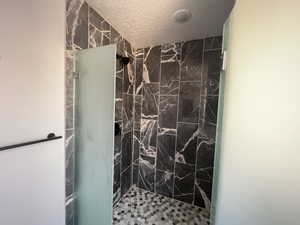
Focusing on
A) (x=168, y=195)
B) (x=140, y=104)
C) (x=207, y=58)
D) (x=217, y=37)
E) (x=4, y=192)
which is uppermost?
(x=217, y=37)

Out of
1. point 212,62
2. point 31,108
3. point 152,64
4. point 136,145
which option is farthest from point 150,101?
point 31,108

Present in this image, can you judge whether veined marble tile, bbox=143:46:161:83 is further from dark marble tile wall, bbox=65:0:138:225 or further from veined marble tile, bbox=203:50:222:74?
veined marble tile, bbox=203:50:222:74

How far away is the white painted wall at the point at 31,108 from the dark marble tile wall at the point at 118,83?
2.5 inches

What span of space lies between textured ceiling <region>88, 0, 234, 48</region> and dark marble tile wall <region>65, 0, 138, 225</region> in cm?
13

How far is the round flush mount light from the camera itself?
1.38 meters

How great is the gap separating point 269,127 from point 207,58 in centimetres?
141

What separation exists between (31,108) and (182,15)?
163 cm

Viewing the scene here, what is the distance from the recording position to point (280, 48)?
0.56 metres

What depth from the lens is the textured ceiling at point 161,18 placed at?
51.0 inches

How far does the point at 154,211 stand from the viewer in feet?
5.72

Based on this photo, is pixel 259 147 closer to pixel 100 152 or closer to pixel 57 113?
pixel 100 152

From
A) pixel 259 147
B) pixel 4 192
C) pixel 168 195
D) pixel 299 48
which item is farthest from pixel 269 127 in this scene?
pixel 168 195

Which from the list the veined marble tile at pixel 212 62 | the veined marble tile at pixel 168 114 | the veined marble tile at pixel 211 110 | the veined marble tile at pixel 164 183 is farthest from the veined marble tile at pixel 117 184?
the veined marble tile at pixel 212 62

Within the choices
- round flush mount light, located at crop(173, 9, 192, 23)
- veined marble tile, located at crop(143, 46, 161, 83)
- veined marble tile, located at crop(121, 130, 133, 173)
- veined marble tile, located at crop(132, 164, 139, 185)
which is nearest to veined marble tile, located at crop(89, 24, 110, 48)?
veined marble tile, located at crop(143, 46, 161, 83)
